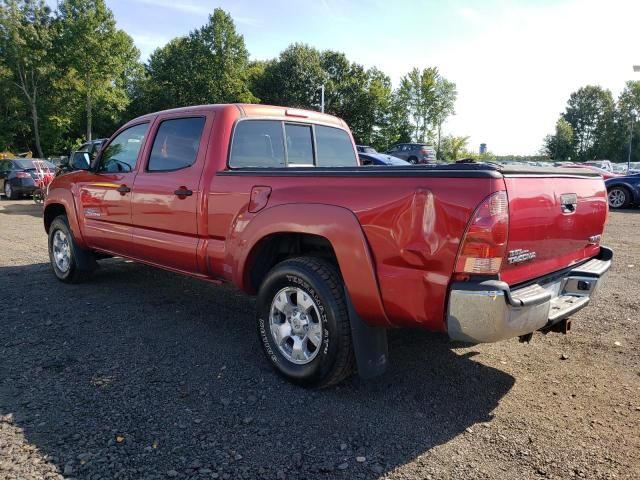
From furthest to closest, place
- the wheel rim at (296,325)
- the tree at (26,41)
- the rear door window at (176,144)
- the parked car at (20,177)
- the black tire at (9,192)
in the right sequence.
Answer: the tree at (26,41)
the black tire at (9,192)
the parked car at (20,177)
the rear door window at (176,144)
the wheel rim at (296,325)

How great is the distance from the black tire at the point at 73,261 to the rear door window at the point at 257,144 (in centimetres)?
281

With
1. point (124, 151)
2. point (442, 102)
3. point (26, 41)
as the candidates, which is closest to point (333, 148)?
point (124, 151)

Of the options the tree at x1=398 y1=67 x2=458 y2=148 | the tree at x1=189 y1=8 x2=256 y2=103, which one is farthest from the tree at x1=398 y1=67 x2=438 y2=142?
the tree at x1=189 y1=8 x2=256 y2=103

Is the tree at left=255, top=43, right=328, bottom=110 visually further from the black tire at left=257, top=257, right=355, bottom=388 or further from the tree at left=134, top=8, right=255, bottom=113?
the black tire at left=257, top=257, right=355, bottom=388

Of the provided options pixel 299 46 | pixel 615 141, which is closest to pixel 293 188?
pixel 299 46

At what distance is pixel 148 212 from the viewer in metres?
4.46

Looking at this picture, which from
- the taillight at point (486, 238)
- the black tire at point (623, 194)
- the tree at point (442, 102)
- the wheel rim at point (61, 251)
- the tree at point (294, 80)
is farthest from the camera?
the tree at point (442, 102)

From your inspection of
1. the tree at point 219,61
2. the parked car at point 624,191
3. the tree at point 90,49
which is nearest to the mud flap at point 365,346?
the parked car at point 624,191

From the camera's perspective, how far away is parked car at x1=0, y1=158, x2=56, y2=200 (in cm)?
1720

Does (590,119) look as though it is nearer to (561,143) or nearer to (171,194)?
(561,143)

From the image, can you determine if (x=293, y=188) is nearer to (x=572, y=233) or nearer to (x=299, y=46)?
(x=572, y=233)

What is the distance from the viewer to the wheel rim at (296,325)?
321cm

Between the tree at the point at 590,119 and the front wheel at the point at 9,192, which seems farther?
the tree at the point at 590,119

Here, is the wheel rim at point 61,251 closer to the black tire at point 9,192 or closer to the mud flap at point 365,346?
the mud flap at point 365,346
